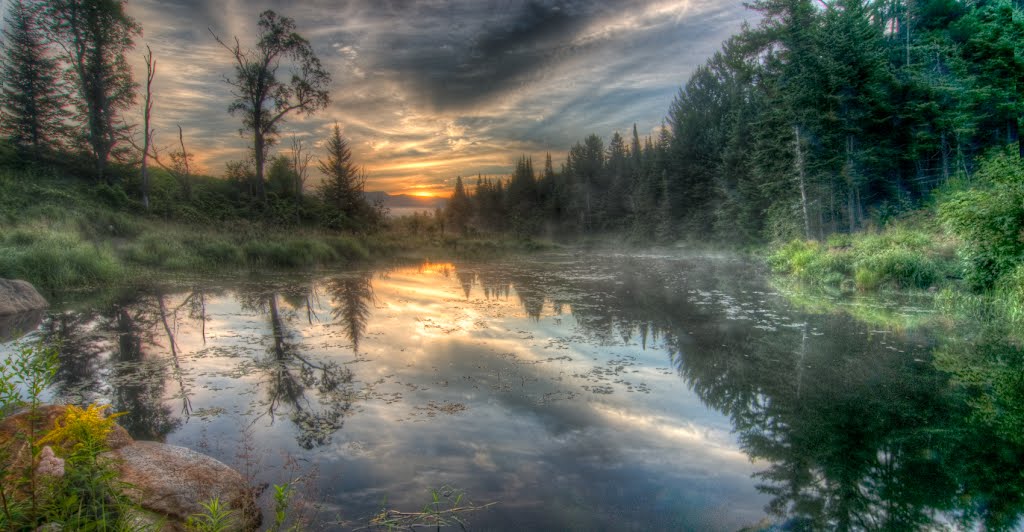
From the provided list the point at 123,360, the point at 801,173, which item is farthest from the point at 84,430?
the point at 801,173

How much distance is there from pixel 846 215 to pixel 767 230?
4405 millimetres

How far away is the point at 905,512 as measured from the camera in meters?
3.30

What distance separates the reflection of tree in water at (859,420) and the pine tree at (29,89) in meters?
30.2

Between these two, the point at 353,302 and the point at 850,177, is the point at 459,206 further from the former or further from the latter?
the point at 353,302

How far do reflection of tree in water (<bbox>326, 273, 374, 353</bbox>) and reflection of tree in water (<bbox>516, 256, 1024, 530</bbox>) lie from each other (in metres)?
4.79

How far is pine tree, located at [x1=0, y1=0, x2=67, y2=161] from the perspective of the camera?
21.3 metres

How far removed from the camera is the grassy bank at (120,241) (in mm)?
11992

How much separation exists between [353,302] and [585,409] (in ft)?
27.1

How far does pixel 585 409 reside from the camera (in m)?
5.37

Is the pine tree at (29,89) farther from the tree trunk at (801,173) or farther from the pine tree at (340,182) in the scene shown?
the tree trunk at (801,173)

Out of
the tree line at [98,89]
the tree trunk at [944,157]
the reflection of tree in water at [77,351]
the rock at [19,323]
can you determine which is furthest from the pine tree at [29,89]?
the tree trunk at [944,157]

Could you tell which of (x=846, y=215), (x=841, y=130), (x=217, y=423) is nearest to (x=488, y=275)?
(x=217, y=423)

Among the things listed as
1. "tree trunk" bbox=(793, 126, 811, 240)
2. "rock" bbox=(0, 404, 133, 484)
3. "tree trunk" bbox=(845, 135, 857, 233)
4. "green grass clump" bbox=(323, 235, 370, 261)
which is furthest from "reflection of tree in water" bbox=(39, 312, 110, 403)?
"tree trunk" bbox=(845, 135, 857, 233)

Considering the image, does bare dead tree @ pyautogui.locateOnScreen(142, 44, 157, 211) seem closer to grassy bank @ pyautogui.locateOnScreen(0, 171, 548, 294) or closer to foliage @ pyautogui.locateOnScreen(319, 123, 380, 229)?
grassy bank @ pyautogui.locateOnScreen(0, 171, 548, 294)
